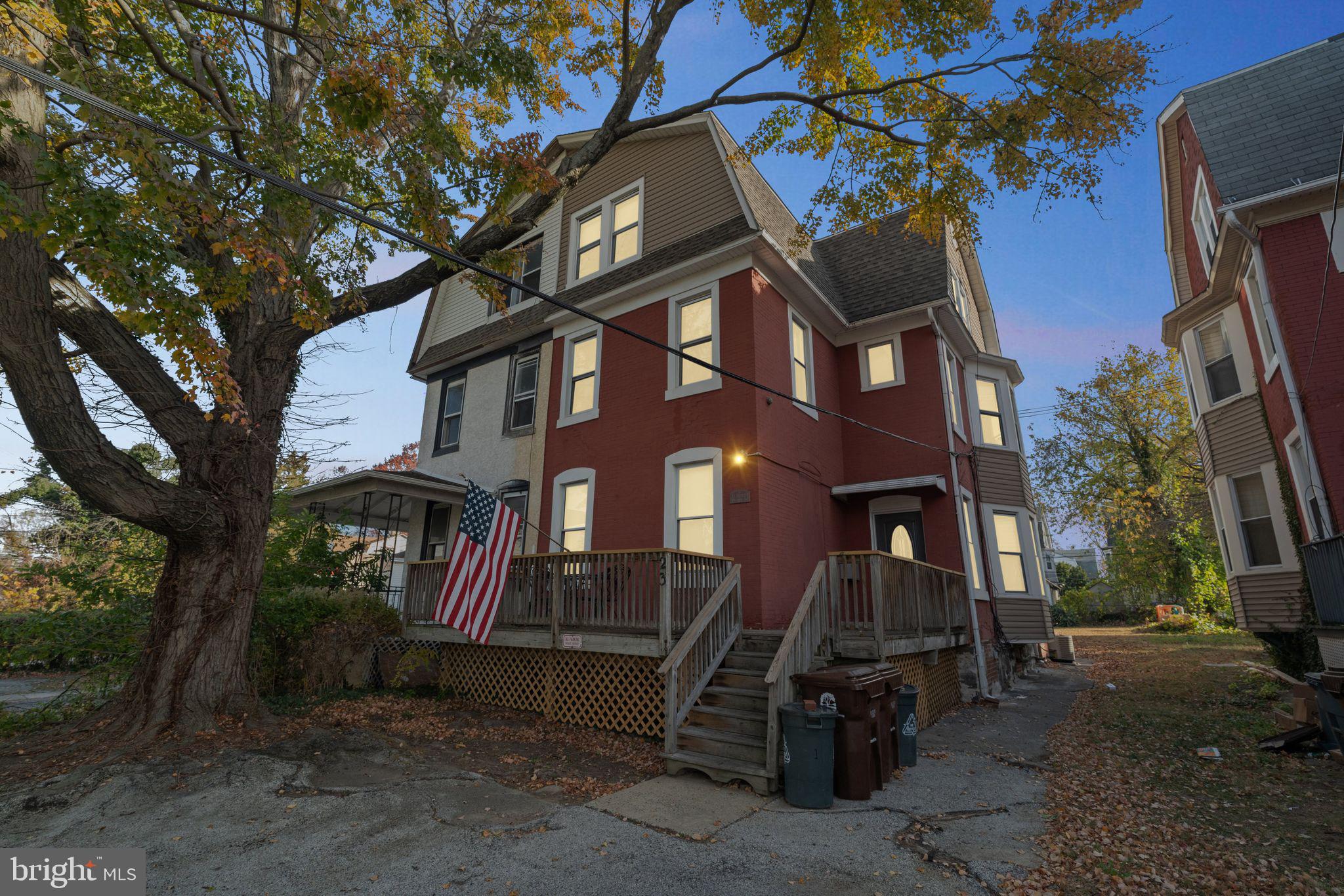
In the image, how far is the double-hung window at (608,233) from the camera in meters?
13.8

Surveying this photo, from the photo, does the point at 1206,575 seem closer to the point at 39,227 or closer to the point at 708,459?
the point at 708,459

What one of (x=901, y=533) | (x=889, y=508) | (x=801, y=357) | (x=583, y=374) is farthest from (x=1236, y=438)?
(x=583, y=374)

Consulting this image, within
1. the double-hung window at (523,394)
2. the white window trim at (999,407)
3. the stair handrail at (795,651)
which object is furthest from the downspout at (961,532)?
the double-hung window at (523,394)

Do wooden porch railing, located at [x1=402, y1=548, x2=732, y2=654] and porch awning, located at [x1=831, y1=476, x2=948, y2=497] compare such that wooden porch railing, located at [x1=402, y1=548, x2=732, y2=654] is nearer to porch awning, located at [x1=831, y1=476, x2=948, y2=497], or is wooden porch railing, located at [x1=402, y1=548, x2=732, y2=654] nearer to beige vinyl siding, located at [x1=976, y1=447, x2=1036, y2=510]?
porch awning, located at [x1=831, y1=476, x2=948, y2=497]

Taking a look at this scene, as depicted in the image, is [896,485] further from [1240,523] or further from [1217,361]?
[1217,361]

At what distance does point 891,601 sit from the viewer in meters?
9.21

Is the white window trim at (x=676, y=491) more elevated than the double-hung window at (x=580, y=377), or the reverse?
the double-hung window at (x=580, y=377)

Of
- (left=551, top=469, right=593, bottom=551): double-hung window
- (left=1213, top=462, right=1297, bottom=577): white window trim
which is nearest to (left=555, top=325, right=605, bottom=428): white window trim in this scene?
(left=551, top=469, right=593, bottom=551): double-hung window

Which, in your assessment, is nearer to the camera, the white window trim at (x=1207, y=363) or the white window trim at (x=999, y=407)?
the white window trim at (x=1207, y=363)

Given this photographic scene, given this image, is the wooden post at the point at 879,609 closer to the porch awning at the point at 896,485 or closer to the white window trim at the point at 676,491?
the white window trim at the point at 676,491

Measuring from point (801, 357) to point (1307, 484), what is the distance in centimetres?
909

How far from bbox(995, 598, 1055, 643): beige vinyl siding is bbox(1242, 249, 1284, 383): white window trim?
631 centimetres

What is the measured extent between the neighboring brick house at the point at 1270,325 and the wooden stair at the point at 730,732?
873cm

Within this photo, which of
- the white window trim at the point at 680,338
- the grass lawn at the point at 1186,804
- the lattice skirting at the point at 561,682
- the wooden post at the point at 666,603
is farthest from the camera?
the white window trim at the point at 680,338
